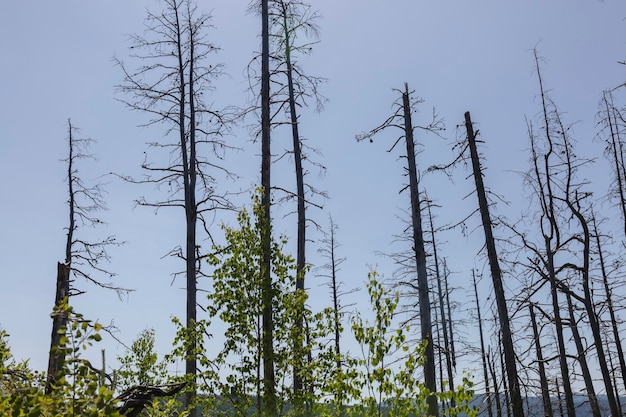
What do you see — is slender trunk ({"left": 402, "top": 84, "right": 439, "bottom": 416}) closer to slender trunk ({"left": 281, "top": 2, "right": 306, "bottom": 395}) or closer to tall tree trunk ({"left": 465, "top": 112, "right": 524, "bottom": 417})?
tall tree trunk ({"left": 465, "top": 112, "right": 524, "bottom": 417})

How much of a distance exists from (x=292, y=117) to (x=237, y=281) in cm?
792

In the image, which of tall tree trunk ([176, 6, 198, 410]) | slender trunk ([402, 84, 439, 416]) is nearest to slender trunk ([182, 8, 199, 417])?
tall tree trunk ([176, 6, 198, 410])

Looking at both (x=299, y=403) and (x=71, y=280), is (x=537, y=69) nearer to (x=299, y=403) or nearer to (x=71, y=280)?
(x=299, y=403)

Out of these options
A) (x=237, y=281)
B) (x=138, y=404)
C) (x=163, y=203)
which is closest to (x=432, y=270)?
(x=163, y=203)

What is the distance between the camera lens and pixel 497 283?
36.4 ft

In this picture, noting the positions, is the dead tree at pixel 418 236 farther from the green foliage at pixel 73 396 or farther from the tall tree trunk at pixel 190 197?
the green foliage at pixel 73 396

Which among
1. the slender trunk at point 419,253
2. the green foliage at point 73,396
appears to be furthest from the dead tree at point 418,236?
the green foliage at point 73,396

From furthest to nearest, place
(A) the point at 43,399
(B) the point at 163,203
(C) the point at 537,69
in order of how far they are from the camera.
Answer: (B) the point at 163,203, (C) the point at 537,69, (A) the point at 43,399

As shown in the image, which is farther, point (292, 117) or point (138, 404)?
point (292, 117)

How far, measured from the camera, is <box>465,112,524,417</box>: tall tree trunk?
410 inches

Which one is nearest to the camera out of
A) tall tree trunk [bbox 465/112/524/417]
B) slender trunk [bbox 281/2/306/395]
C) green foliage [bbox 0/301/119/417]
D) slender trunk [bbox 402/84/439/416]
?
green foliage [bbox 0/301/119/417]

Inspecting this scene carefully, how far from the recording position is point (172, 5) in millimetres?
13680

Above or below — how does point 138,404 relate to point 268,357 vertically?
below

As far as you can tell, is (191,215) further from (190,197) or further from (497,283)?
(497,283)
